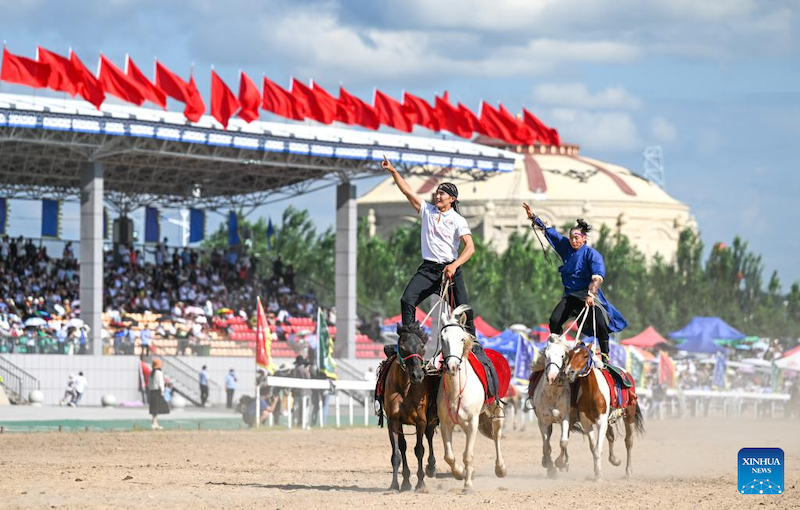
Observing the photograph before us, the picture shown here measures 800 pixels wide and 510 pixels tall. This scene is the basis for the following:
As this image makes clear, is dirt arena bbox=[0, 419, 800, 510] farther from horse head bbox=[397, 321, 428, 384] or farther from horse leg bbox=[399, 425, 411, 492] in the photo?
horse head bbox=[397, 321, 428, 384]

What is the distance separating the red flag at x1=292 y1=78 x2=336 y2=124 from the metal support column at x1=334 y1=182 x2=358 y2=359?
5517 mm

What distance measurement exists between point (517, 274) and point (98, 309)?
155ft

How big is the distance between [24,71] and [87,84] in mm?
1932

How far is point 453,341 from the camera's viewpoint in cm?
1489

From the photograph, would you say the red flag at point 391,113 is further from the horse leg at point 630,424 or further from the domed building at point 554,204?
the domed building at point 554,204

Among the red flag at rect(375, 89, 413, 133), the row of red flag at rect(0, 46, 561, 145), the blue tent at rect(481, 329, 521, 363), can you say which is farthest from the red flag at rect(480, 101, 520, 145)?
the blue tent at rect(481, 329, 521, 363)

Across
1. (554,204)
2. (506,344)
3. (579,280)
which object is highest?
(554,204)

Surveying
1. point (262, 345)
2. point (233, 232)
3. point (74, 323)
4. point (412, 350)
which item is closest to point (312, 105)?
point (74, 323)

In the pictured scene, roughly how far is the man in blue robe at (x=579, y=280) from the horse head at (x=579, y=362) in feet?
2.62

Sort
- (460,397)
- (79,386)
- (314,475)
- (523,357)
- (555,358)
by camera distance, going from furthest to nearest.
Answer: (79,386)
(523,357)
(314,475)
(555,358)
(460,397)

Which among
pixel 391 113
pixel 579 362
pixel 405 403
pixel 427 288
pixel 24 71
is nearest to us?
pixel 405 403

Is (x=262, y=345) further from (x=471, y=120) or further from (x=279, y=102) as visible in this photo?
(x=471, y=120)

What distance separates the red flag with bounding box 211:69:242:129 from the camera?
45875 mm

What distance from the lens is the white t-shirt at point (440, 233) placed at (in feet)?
51.6
